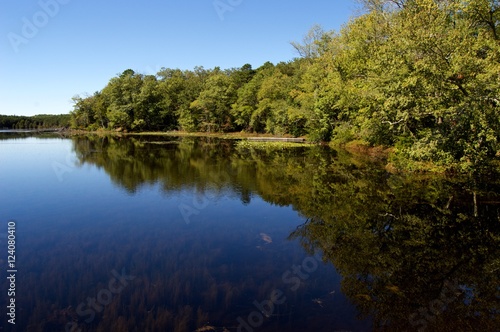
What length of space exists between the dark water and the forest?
389 centimetres

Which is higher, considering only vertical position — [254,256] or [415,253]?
[415,253]

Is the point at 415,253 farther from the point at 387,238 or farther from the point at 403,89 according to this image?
the point at 403,89

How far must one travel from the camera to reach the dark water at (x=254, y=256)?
8086mm

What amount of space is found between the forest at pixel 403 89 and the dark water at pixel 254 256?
12.8 feet

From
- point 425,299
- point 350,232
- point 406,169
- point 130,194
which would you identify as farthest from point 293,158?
point 425,299

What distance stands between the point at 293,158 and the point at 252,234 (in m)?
25.1

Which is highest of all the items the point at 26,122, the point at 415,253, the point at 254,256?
the point at 26,122

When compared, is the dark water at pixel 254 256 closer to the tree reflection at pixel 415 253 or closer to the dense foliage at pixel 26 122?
the tree reflection at pixel 415 253

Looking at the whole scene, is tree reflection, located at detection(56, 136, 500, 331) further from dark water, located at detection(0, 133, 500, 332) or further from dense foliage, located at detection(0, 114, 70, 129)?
dense foliage, located at detection(0, 114, 70, 129)

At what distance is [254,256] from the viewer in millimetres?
11828

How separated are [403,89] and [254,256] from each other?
14470 mm

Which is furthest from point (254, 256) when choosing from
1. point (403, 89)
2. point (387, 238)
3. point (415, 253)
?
point (403, 89)

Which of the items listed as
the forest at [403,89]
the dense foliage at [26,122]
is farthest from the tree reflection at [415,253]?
the dense foliage at [26,122]

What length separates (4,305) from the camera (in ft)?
27.3
